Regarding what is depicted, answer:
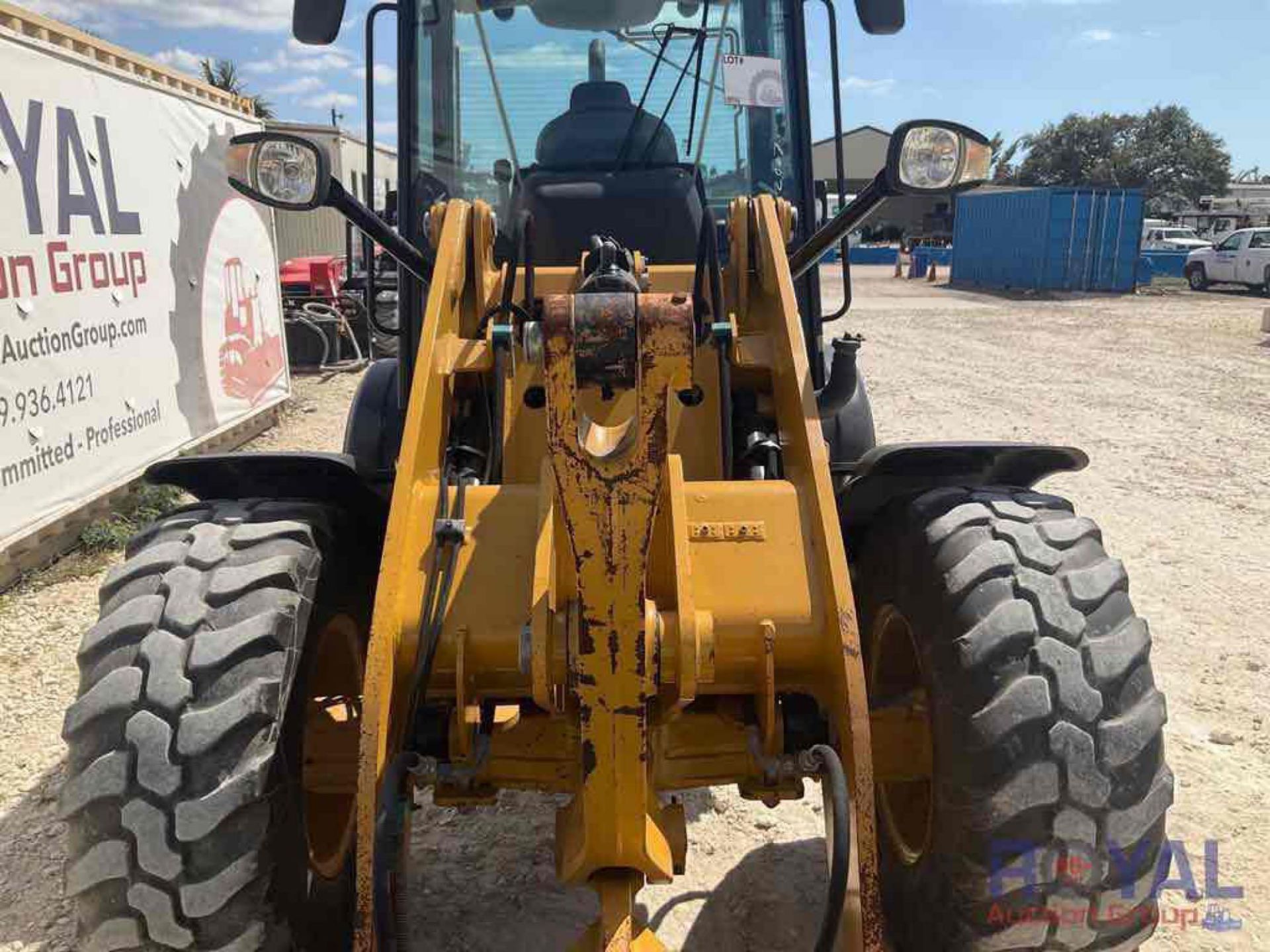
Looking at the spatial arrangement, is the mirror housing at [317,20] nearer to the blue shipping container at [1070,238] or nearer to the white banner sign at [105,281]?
the white banner sign at [105,281]

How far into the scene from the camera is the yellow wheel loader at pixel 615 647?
201cm

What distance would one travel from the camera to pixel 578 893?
3.16 meters

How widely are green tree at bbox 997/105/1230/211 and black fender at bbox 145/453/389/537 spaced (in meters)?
72.1

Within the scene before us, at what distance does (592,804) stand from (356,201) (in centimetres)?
147

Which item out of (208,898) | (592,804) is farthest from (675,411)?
(208,898)

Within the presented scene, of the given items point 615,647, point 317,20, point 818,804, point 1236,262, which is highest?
point 317,20

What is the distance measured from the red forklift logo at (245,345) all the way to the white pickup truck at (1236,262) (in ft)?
80.0

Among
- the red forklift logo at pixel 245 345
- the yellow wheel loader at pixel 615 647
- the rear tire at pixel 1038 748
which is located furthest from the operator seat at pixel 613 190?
the red forklift logo at pixel 245 345

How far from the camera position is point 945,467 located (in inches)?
106

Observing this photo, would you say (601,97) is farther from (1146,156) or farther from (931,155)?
(1146,156)

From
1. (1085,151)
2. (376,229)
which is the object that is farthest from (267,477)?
(1085,151)

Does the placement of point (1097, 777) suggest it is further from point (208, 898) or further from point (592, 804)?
point (208, 898)

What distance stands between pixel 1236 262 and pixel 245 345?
2536 centimetres

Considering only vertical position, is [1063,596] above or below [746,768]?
above
